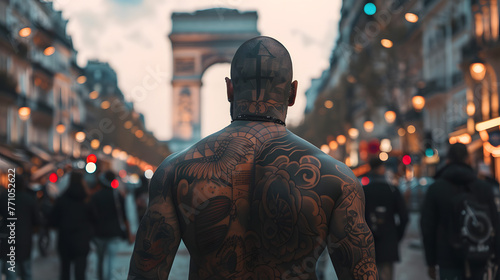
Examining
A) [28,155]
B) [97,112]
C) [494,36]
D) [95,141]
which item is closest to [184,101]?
[97,112]

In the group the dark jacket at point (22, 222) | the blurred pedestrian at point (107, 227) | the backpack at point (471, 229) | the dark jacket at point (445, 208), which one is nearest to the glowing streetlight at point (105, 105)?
the blurred pedestrian at point (107, 227)

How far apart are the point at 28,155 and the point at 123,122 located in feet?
99.5

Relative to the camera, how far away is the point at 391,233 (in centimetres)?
816

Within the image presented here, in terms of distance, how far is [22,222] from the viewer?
9.30 m

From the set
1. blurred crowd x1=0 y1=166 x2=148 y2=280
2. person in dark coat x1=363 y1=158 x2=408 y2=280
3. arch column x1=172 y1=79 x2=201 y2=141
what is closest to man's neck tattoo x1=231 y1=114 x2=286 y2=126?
person in dark coat x1=363 y1=158 x2=408 y2=280

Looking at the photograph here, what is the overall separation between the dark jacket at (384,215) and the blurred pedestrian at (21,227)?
143 inches

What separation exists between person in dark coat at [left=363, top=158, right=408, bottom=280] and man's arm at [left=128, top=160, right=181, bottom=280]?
5.06 meters

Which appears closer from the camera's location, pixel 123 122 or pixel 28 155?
pixel 28 155

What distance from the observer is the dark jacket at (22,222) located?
906 centimetres

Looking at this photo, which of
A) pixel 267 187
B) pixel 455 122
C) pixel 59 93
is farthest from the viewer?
pixel 59 93

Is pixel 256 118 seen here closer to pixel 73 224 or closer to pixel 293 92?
pixel 293 92

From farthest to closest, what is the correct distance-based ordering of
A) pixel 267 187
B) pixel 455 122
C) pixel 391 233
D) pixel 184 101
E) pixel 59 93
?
pixel 184 101
pixel 59 93
pixel 455 122
pixel 391 233
pixel 267 187

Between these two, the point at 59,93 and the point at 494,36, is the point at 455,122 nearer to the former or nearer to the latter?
the point at 494,36

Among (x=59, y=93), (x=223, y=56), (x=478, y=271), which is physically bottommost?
(x=478, y=271)
